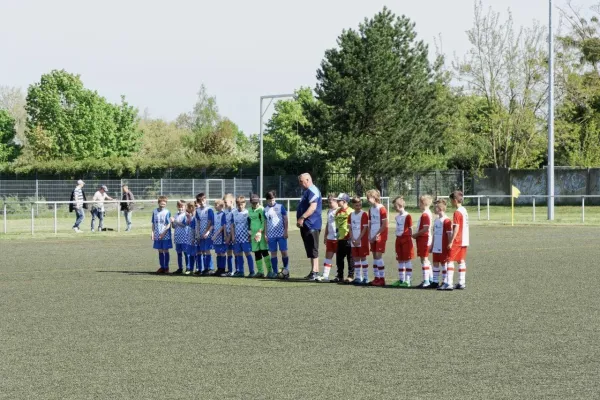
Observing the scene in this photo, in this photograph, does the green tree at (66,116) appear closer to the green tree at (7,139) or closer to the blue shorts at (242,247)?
the green tree at (7,139)

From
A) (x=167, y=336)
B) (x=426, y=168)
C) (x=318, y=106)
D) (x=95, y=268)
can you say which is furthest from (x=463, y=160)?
(x=167, y=336)

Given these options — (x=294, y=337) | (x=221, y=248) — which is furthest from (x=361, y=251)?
(x=294, y=337)

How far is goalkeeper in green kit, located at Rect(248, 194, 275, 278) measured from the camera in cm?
1967

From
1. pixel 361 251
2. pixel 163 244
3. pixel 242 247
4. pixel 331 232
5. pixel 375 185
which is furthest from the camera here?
pixel 375 185

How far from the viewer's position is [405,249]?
57.6ft

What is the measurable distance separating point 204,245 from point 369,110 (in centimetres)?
3804

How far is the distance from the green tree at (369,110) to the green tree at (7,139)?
39880 millimetres

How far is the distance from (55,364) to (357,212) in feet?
30.1

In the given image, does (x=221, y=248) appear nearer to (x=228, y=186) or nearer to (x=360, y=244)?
(x=360, y=244)

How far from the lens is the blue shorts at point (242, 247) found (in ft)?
65.8

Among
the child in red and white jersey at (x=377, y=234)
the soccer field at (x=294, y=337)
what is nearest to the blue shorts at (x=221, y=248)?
the soccer field at (x=294, y=337)

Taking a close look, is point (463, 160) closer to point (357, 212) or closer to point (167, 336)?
point (357, 212)

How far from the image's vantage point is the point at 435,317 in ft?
43.7

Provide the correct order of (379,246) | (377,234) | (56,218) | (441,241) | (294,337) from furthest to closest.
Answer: (56,218) → (377,234) → (379,246) → (441,241) → (294,337)
